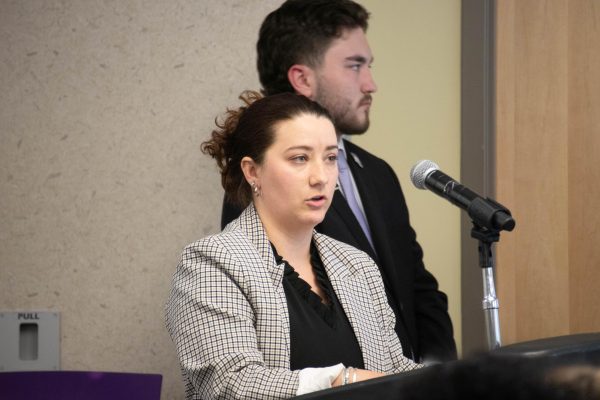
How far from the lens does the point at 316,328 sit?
5.37ft

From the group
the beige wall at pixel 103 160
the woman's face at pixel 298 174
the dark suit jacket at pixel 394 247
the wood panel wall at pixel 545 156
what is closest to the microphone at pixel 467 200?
the woman's face at pixel 298 174

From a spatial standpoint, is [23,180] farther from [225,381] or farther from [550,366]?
[550,366]

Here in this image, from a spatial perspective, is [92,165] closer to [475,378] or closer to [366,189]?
[366,189]

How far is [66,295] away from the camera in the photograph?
2625mm

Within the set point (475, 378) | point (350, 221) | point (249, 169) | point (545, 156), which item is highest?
point (545, 156)

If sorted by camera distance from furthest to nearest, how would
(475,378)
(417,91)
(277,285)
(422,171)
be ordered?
1. (417,91)
2. (277,285)
3. (422,171)
4. (475,378)

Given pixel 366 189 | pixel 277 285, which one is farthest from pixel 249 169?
pixel 366 189

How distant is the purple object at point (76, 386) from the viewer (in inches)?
70.0

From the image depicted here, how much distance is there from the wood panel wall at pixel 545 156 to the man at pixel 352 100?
0.65m

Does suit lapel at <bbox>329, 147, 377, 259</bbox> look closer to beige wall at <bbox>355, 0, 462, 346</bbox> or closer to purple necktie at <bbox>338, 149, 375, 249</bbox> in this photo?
purple necktie at <bbox>338, 149, 375, 249</bbox>

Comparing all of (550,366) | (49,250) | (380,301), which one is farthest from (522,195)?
(550,366)

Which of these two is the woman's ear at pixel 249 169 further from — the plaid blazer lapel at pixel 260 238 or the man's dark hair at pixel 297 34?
the man's dark hair at pixel 297 34

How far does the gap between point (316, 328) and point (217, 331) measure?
0.25 meters

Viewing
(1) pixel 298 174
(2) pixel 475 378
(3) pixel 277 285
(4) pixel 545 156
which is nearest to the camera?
(2) pixel 475 378
